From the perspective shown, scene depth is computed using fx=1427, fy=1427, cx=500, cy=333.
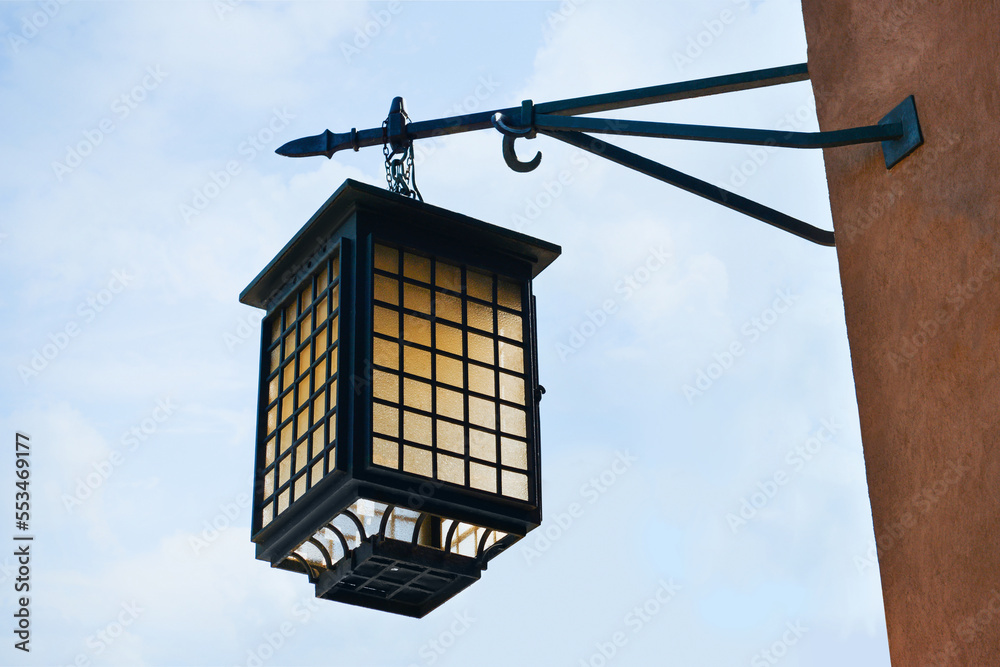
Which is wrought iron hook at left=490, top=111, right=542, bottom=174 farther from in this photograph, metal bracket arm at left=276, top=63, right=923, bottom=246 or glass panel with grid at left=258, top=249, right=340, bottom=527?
glass panel with grid at left=258, top=249, right=340, bottom=527

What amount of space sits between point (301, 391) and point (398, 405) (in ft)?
1.65

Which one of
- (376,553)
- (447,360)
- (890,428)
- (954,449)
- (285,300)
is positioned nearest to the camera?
(954,449)

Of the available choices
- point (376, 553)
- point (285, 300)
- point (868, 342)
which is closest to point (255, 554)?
point (376, 553)

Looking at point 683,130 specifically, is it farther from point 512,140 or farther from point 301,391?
point 301,391

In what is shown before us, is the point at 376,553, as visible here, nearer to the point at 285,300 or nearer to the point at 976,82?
the point at 285,300

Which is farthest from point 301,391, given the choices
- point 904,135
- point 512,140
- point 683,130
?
point 904,135

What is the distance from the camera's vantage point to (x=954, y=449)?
3.62 m

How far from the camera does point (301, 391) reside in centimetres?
522

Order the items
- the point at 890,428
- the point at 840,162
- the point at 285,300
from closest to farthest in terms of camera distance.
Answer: the point at 890,428, the point at 840,162, the point at 285,300

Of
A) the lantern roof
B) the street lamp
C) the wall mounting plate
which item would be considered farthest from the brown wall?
the lantern roof

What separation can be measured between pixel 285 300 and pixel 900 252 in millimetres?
2481

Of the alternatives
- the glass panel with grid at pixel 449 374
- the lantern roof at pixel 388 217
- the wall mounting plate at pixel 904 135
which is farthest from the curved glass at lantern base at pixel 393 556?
the wall mounting plate at pixel 904 135

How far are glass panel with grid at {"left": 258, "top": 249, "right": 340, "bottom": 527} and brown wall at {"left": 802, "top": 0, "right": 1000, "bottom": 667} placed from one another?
1809 mm

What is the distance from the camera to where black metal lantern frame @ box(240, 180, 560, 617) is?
480 centimetres
